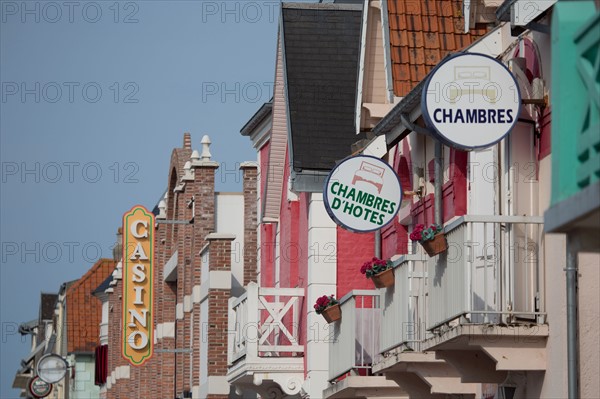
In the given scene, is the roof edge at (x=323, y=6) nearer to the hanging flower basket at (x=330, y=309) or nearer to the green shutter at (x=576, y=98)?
the hanging flower basket at (x=330, y=309)

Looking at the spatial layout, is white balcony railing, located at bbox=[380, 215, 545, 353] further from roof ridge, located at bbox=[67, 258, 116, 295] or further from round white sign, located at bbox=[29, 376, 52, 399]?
roof ridge, located at bbox=[67, 258, 116, 295]

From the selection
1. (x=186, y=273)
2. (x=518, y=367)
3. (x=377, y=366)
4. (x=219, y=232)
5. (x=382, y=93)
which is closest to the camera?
(x=518, y=367)

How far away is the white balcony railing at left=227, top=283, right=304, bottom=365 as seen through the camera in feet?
85.2

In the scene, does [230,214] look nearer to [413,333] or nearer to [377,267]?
[377,267]

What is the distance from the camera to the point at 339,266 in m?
25.7

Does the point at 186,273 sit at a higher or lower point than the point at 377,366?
higher

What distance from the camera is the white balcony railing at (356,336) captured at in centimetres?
2028

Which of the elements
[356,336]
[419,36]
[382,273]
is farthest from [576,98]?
[419,36]

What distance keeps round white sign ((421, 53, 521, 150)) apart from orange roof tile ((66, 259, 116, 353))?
52.3 m

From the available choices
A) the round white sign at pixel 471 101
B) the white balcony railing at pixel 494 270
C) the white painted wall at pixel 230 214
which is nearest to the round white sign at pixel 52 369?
the white painted wall at pixel 230 214

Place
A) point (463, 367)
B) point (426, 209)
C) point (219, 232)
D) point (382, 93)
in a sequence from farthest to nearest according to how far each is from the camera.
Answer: point (219, 232) → point (382, 93) → point (426, 209) → point (463, 367)

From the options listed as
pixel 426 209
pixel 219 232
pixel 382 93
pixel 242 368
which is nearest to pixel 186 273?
pixel 219 232

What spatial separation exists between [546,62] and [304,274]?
39.0 feet

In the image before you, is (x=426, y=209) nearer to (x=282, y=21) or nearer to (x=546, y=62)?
(x=546, y=62)
